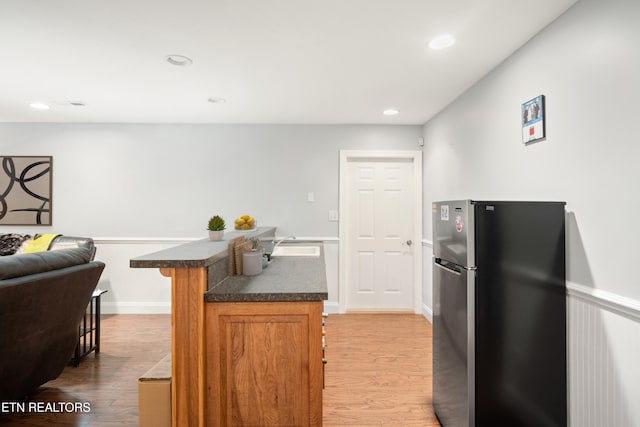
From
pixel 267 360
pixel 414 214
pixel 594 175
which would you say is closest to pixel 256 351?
pixel 267 360

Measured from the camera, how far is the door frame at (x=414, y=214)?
4277mm

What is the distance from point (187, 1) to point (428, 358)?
322 cm

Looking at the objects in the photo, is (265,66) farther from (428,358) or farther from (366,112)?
(428,358)

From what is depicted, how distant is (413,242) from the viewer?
4344mm

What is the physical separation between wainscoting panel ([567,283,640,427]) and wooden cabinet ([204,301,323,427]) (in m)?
1.36

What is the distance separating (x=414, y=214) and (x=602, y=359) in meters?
2.84

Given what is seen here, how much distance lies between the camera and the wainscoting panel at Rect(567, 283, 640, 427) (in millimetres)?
1472

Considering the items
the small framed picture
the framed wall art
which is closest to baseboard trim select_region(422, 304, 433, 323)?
the small framed picture

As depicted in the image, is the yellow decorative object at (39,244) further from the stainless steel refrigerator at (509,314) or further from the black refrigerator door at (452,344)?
the stainless steel refrigerator at (509,314)

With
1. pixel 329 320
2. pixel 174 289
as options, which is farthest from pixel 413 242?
pixel 174 289

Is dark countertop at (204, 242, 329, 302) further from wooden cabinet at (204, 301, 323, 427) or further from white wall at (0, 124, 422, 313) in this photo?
white wall at (0, 124, 422, 313)

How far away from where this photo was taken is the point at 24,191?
13.9ft

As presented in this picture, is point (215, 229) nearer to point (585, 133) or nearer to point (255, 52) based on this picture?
point (255, 52)

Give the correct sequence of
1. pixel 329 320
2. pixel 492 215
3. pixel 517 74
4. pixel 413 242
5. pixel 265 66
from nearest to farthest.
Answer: pixel 492 215
pixel 517 74
pixel 265 66
pixel 329 320
pixel 413 242
